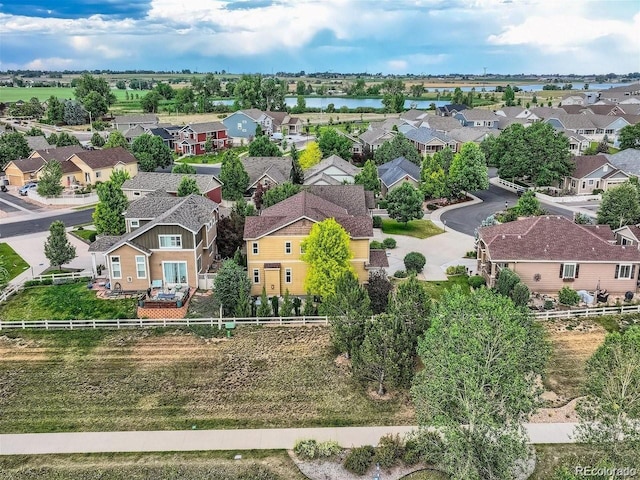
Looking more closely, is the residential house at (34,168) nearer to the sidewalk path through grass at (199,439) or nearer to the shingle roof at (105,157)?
the shingle roof at (105,157)

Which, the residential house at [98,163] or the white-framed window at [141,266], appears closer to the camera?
the white-framed window at [141,266]

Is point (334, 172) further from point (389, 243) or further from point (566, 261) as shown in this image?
point (566, 261)

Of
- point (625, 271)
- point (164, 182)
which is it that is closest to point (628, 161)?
point (625, 271)

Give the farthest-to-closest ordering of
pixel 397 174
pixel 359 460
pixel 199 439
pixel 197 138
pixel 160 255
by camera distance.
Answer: pixel 197 138 → pixel 397 174 → pixel 160 255 → pixel 199 439 → pixel 359 460

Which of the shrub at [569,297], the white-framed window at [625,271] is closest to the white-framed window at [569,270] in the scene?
the shrub at [569,297]

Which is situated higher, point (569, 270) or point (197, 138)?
point (197, 138)

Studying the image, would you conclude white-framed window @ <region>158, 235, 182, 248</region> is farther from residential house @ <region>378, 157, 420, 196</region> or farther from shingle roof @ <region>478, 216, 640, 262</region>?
residential house @ <region>378, 157, 420, 196</region>
